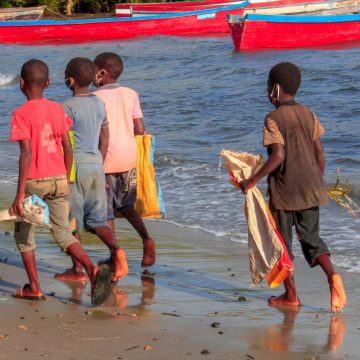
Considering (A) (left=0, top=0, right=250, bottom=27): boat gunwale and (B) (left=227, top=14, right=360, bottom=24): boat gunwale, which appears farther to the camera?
(A) (left=0, top=0, right=250, bottom=27): boat gunwale

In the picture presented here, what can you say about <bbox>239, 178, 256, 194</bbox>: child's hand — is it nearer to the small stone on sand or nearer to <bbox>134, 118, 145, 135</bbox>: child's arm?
<bbox>134, 118, 145, 135</bbox>: child's arm

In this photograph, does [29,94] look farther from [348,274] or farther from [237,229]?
[237,229]

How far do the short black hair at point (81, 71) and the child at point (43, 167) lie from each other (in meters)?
0.39

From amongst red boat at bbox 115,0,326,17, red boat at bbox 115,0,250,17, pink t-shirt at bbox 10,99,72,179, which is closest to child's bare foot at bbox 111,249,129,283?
pink t-shirt at bbox 10,99,72,179

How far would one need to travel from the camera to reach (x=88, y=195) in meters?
5.64

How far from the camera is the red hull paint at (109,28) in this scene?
30516mm

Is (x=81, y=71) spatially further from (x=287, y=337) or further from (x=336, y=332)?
(x=336, y=332)

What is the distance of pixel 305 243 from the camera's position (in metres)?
5.47

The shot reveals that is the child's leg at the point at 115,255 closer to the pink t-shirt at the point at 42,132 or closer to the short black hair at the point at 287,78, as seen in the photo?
the pink t-shirt at the point at 42,132

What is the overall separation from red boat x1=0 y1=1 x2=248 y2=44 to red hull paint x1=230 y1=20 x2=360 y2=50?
529 centimetres

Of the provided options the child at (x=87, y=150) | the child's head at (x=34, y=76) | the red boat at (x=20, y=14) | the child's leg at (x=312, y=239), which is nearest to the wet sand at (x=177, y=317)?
the child's leg at (x=312, y=239)

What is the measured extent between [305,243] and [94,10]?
33562 mm

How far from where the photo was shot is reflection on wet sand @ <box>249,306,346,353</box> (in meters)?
4.64

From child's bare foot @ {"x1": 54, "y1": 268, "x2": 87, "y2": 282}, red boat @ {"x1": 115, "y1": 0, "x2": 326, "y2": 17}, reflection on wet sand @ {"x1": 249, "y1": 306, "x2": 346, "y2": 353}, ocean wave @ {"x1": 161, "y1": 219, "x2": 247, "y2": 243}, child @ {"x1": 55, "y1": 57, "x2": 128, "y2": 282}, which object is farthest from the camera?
red boat @ {"x1": 115, "y1": 0, "x2": 326, "y2": 17}
